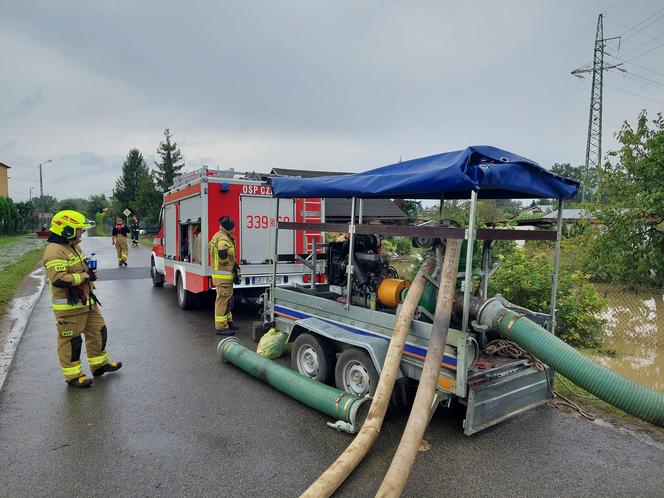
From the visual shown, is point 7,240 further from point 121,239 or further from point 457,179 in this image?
point 457,179

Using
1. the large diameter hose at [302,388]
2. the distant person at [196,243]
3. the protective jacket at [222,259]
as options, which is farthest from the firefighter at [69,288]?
the distant person at [196,243]

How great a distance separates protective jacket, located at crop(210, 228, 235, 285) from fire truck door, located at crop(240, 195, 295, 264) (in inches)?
39.4

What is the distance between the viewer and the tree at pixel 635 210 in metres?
7.04

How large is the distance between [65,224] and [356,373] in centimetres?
369

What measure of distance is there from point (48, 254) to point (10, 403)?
160 centimetres

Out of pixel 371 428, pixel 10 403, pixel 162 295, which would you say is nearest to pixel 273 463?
pixel 371 428

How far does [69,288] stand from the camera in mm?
5141

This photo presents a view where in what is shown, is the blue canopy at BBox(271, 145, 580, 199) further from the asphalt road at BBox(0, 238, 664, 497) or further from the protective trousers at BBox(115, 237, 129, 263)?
the protective trousers at BBox(115, 237, 129, 263)

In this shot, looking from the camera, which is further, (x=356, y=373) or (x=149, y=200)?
(x=149, y=200)

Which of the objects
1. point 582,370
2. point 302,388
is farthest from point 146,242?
point 582,370

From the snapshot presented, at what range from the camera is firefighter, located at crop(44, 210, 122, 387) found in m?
5.02

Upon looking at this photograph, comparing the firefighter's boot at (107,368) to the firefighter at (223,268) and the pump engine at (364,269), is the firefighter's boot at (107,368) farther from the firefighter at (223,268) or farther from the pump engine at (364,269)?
the pump engine at (364,269)

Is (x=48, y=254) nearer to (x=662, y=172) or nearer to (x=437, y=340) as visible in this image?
(x=437, y=340)

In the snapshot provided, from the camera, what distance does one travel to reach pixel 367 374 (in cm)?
446
